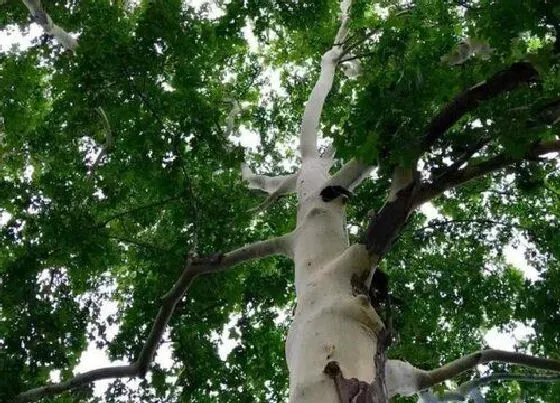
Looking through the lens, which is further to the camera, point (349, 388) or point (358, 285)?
point (358, 285)

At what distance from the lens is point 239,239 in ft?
22.3

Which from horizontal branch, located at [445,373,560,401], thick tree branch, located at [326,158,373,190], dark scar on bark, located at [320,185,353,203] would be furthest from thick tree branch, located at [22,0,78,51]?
horizontal branch, located at [445,373,560,401]

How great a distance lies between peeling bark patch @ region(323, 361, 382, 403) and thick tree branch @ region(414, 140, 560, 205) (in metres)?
1.49

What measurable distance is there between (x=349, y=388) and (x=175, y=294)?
2.50 meters

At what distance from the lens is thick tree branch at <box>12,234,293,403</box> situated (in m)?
4.96

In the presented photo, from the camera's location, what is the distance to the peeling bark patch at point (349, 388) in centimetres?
296

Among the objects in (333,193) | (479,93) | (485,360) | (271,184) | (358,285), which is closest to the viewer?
(358,285)

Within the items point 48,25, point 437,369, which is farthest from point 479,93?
point 48,25

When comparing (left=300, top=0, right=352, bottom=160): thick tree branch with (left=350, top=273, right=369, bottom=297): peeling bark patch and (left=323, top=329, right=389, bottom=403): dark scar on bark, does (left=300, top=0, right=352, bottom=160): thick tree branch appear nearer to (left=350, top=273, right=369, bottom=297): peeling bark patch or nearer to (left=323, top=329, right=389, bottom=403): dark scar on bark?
(left=350, top=273, right=369, bottom=297): peeling bark patch

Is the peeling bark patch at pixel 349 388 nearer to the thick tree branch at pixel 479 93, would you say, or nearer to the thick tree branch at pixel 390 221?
the thick tree branch at pixel 390 221

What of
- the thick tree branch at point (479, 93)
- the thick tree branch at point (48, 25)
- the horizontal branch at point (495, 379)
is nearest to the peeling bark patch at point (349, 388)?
the thick tree branch at point (479, 93)

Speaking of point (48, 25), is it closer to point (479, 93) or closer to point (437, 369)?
point (479, 93)

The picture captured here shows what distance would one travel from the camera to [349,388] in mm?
2992

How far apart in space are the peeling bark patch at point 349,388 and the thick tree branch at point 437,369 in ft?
3.24
